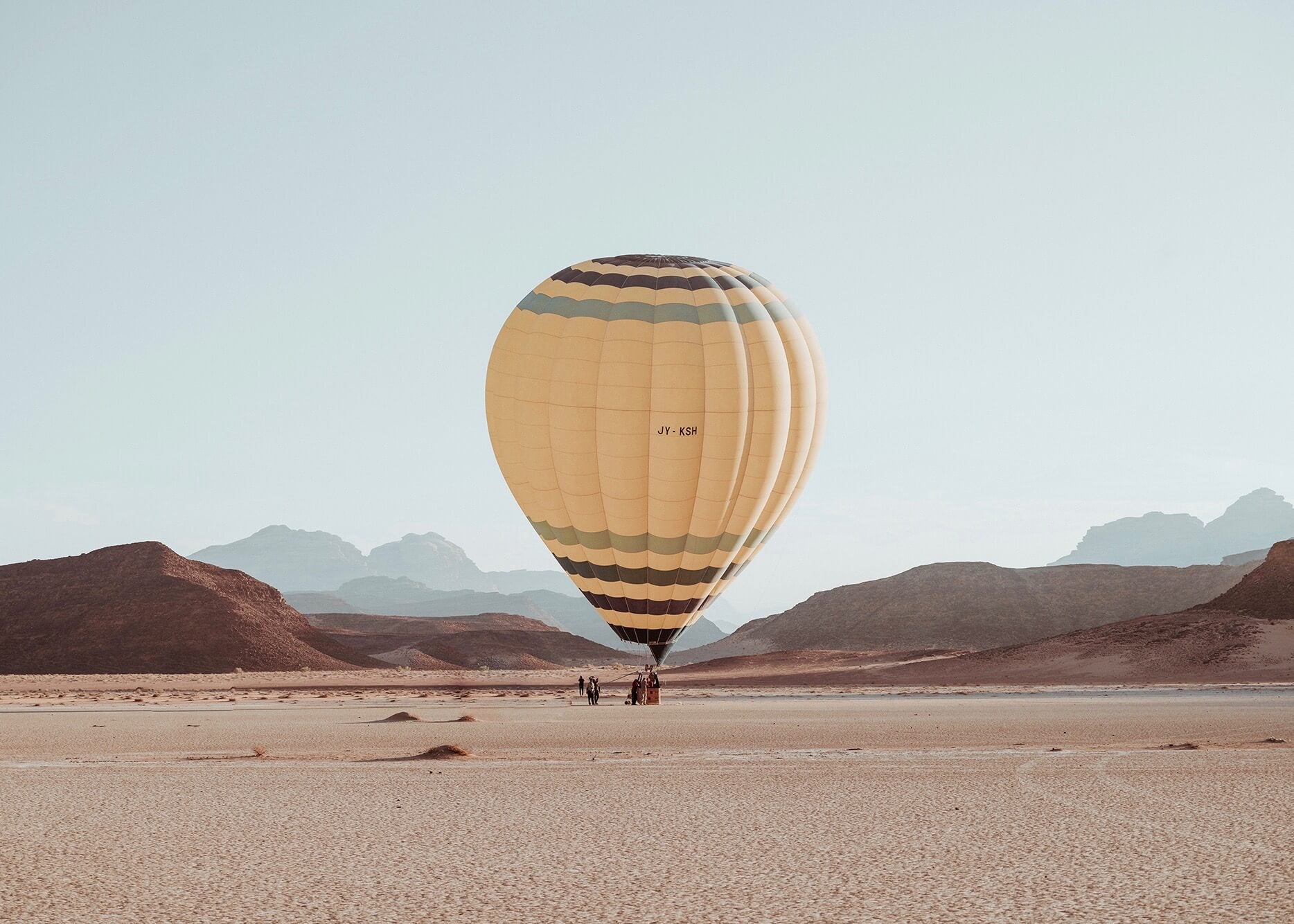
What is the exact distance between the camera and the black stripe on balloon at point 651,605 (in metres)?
37.5

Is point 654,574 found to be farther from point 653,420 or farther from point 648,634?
point 653,420

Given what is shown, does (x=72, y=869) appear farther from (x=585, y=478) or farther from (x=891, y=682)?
(x=891, y=682)

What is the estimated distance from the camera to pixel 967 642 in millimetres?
118750

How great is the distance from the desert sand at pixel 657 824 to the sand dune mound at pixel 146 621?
63.7 metres

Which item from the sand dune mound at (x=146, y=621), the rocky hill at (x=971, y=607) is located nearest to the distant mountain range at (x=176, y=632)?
the sand dune mound at (x=146, y=621)

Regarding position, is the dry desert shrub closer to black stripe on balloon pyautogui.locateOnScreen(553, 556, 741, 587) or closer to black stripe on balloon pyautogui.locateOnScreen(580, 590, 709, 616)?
black stripe on balloon pyautogui.locateOnScreen(553, 556, 741, 587)

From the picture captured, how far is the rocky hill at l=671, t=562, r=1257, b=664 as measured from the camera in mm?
121500

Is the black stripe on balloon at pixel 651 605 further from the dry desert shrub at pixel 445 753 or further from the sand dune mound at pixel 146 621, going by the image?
the sand dune mound at pixel 146 621

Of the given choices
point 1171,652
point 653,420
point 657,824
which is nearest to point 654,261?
point 653,420

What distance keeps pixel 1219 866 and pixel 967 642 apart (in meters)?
110

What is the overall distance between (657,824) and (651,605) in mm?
22211

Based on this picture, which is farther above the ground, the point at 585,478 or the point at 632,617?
the point at 585,478

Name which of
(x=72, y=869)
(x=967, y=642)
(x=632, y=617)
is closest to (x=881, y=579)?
(x=967, y=642)

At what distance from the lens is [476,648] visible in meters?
106
